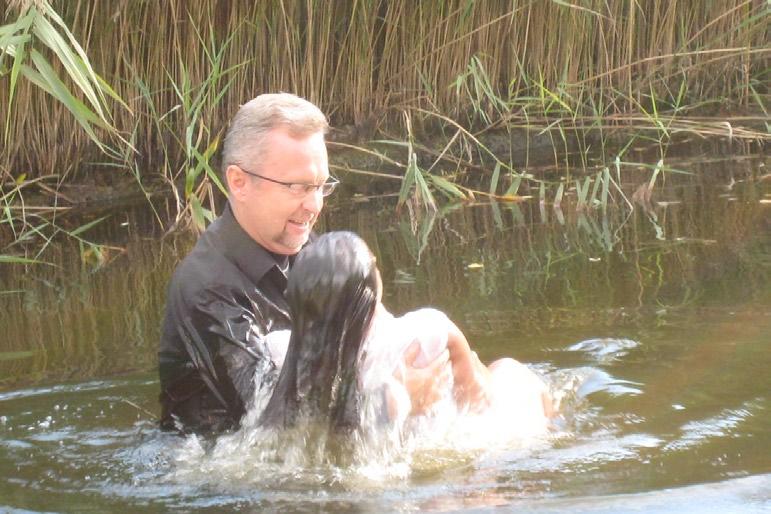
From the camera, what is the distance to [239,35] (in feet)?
26.3

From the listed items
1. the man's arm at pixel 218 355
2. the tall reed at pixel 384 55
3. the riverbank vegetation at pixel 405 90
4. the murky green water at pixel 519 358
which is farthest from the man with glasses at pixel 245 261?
the tall reed at pixel 384 55

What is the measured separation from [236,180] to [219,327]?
1.71 feet

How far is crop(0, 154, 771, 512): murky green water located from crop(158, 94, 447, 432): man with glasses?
0.19 m

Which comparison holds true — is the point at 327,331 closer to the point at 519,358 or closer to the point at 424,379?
the point at 424,379

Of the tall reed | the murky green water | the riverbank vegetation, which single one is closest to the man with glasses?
the murky green water

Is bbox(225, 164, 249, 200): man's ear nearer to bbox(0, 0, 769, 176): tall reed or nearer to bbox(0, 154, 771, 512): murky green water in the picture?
bbox(0, 154, 771, 512): murky green water

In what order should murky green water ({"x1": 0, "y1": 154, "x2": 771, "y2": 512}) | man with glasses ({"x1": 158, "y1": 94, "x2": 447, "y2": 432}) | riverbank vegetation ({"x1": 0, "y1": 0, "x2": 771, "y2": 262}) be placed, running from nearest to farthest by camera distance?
1. murky green water ({"x1": 0, "y1": 154, "x2": 771, "y2": 512})
2. man with glasses ({"x1": 158, "y1": 94, "x2": 447, "y2": 432})
3. riverbank vegetation ({"x1": 0, "y1": 0, "x2": 771, "y2": 262})

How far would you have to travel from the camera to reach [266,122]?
417 centimetres

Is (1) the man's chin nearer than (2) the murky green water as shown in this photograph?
No

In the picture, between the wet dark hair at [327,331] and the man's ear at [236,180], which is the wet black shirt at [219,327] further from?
the wet dark hair at [327,331]

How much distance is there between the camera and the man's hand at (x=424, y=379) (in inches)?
155

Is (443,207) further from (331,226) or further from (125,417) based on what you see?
(125,417)

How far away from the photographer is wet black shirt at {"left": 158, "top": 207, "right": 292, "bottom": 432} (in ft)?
12.9

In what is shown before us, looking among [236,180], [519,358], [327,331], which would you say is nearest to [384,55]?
[519,358]
